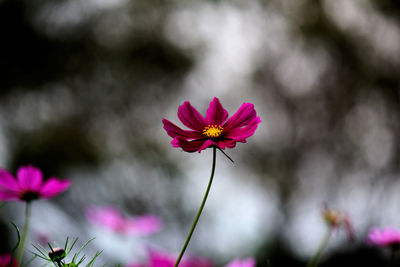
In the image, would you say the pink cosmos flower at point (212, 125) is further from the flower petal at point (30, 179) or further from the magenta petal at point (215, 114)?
the flower petal at point (30, 179)

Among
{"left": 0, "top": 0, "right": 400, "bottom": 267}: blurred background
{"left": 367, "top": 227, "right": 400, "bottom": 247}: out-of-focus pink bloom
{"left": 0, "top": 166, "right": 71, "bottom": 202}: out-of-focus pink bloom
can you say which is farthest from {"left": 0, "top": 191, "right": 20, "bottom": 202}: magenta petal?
{"left": 0, "top": 0, "right": 400, "bottom": 267}: blurred background

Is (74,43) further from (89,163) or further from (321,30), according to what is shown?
(321,30)

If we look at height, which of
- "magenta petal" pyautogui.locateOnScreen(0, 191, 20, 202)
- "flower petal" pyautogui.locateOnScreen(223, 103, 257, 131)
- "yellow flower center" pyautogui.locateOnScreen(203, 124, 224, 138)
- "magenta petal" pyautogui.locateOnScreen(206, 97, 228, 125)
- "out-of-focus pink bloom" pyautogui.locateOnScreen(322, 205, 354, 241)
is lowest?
"magenta petal" pyautogui.locateOnScreen(0, 191, 20, 202)

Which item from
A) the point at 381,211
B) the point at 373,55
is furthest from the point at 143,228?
the point at 373,55

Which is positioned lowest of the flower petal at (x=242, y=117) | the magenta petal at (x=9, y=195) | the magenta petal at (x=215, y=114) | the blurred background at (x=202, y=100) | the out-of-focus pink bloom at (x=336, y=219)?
the magenta petal at (x=9, y=195)

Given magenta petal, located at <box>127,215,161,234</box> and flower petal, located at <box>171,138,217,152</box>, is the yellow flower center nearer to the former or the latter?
flower petal, located at <box>171,138,217,152</box>

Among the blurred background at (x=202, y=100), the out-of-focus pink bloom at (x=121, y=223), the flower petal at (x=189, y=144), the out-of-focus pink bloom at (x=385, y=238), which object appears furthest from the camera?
the blurred background at (x=202, y=100)

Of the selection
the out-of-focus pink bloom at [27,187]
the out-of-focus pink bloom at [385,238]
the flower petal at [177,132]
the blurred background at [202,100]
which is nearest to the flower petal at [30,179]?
the out-of-focus pink bloom at [27,187]

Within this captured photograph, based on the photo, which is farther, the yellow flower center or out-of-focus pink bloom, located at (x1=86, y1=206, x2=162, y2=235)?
out-of-focus pink bloom, located at (x1=86, y1=206, x2=162, y2=235)
